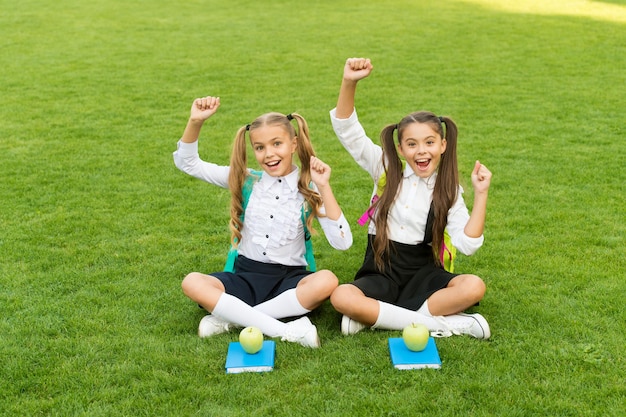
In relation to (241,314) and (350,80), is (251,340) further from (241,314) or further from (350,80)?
Answer: (350,80)

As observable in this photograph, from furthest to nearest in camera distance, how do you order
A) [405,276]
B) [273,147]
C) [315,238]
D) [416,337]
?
[315,238] < [405,276] < [273,147] < [416,337]

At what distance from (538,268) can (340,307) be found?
157 cm

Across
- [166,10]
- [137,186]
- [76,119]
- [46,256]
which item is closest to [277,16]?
[166,10]

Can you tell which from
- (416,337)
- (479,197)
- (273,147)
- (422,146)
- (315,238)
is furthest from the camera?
(315,238)

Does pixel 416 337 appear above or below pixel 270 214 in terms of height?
below

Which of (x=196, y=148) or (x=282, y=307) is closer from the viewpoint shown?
(x=282, y=307)

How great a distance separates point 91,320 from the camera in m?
4.18

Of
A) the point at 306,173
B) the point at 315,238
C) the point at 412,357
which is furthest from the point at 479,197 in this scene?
the point at 315,238

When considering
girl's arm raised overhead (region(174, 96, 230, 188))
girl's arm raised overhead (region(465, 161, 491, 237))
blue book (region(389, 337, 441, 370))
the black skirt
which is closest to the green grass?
blue book (region(389, 337, 441, 370))

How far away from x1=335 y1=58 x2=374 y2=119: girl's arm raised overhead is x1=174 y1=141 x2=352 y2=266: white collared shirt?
0.46 metres

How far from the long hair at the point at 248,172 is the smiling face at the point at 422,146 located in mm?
540

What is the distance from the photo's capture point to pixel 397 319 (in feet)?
13.2

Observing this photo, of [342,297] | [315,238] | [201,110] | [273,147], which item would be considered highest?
[201,110]

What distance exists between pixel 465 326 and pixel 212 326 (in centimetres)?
131
